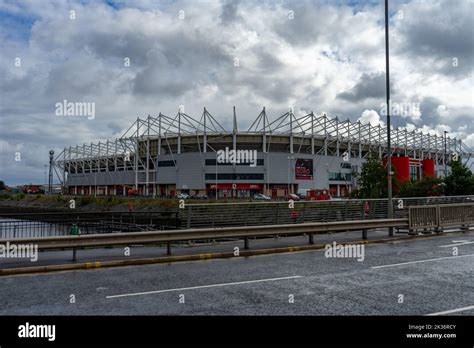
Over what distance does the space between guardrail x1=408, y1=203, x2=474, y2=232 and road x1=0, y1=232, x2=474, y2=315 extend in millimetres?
5944

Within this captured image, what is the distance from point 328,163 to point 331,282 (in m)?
99.0

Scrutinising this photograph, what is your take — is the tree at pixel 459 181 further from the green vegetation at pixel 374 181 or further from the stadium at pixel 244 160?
the stadium at pixel 244 160

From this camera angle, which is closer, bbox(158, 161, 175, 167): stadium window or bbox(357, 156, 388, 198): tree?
bbox(357, 156, 388, 198): tree

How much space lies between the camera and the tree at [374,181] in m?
37.8

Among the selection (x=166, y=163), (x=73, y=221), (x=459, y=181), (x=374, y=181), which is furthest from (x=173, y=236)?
(x=166, y=163)

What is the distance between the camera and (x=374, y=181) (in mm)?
38250

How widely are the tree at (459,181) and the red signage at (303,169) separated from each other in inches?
2483

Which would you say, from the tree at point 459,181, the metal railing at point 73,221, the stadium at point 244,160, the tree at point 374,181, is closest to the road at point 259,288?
the metal railing at point 73,221

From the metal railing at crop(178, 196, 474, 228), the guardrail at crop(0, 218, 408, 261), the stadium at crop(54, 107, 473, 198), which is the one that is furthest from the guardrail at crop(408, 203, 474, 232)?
the stadium at crop(54, 107, 473, 198)

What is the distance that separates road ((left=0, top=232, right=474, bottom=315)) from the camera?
6.61 metres

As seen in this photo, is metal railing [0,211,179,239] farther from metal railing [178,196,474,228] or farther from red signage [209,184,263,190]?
Result: red signage [209,184,263,190]
